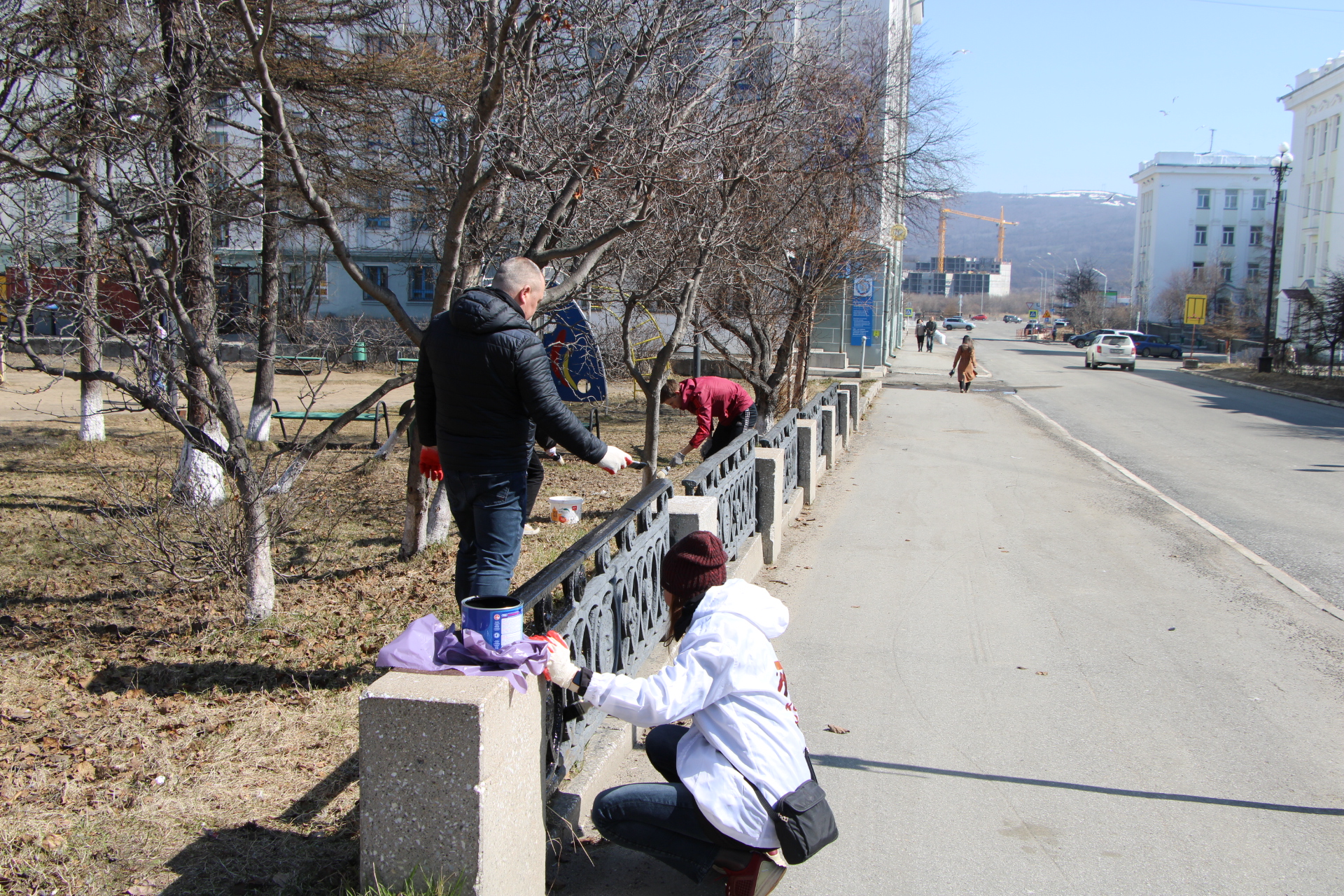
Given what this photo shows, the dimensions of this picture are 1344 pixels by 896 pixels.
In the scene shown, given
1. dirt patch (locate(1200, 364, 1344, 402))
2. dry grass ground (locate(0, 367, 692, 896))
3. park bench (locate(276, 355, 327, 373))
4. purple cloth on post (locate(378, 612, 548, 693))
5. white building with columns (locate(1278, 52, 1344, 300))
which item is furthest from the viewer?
white building with columns (locate(1278, 52, 1344, 300))

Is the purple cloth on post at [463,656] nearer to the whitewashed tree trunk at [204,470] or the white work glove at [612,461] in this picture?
the white work glove at [612,461]

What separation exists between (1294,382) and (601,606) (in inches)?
1315

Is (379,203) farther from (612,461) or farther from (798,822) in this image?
(798,822)

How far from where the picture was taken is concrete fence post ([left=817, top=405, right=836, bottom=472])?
12156 millimetres

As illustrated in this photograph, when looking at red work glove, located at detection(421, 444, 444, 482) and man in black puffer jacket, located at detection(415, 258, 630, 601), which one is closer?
man in black puffer jacket, located at detection(415, 258, 630, 601)

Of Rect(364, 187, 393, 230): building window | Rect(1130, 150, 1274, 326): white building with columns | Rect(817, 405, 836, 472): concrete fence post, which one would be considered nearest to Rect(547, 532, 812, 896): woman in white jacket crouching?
Rect(364, 187, 393, 230): building window

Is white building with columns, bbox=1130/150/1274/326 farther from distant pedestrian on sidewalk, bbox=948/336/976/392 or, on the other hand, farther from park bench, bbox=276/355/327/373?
park bench, bbox=276/355/327/373

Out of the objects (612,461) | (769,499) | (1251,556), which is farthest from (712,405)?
(612,461)

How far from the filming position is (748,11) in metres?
6.47

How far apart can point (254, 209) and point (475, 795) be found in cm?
832

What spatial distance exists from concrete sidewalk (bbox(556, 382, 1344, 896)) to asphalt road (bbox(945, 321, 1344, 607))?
903mm

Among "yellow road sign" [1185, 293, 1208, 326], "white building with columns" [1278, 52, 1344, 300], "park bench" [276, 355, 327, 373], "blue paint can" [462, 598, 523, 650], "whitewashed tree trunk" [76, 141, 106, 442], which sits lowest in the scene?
"blue paint can" [462, 598, 523, 650]

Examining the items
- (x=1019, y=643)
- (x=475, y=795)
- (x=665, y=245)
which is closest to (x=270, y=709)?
(x=475, y=795)

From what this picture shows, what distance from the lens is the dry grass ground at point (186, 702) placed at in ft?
11.0
